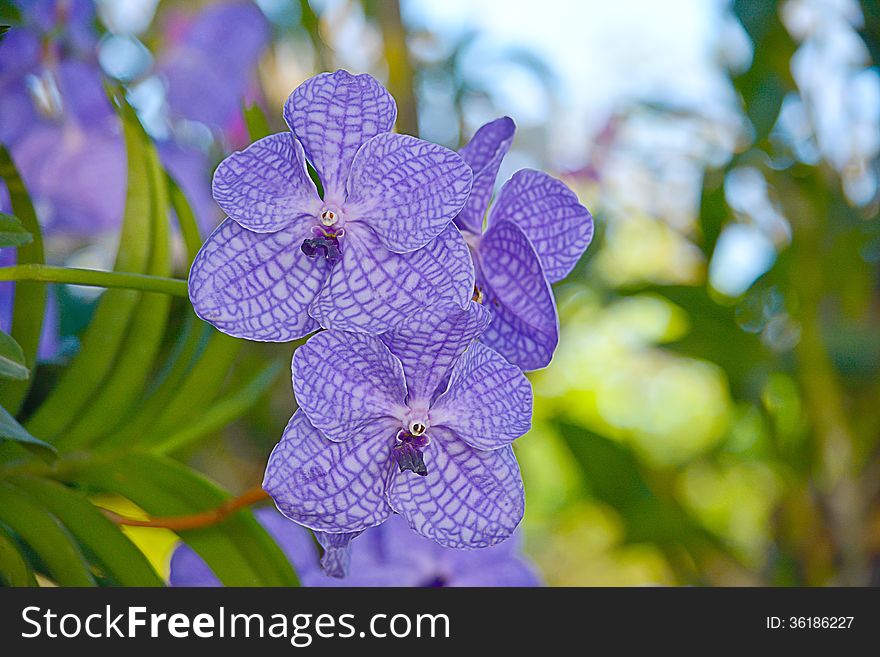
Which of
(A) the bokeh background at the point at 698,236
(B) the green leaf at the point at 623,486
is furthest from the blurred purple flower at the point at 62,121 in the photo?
(B) the green leaf at the point at 623,486

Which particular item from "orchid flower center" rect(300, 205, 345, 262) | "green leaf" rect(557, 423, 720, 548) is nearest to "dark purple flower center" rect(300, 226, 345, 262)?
"orchid flower center" rect(300, 205, 345, 262)

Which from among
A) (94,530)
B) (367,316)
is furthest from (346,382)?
(94,530)

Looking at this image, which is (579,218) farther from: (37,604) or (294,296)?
(37,604)

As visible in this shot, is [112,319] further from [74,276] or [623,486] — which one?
[623,486]

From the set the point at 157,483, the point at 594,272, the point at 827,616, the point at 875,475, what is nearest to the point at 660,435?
the point at 875,475

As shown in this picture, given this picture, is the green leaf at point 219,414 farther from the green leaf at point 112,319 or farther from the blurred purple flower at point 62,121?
the blurred purple flower at point 62,121

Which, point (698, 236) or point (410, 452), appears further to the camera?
point (698, 236)

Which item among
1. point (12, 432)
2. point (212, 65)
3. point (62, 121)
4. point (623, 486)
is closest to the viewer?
point (12, 432)
